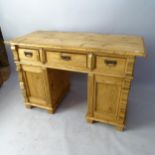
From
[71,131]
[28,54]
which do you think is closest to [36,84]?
[28,54]

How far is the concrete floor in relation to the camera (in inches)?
55.2

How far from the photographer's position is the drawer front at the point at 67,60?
→ 4.54 feet

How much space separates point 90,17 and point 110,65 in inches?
33.7

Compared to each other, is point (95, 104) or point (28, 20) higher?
point (28, 20)

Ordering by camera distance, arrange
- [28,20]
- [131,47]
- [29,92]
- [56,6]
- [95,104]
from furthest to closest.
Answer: [28,20], [56,6], [29,92], [95,104], [131,47]

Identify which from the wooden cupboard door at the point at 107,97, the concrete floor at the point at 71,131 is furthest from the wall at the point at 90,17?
the wooden cupboard door at the point at 107,97

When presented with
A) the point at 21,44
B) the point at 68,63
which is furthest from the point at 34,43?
the point at 68,63

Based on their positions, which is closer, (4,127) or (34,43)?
(34,43)

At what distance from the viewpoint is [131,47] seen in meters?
1.29

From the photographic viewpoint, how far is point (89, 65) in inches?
53.9

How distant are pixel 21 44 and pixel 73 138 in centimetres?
99

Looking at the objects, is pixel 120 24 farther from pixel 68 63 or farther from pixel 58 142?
pixel 58 142

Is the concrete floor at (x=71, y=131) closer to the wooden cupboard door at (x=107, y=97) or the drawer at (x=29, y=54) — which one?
the wooden cupboard door at (x=107, y=97)

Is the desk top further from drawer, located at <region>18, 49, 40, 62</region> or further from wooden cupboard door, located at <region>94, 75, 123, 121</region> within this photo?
wooden cupboard door, located at <region>94, 75, 123, 121</region>
